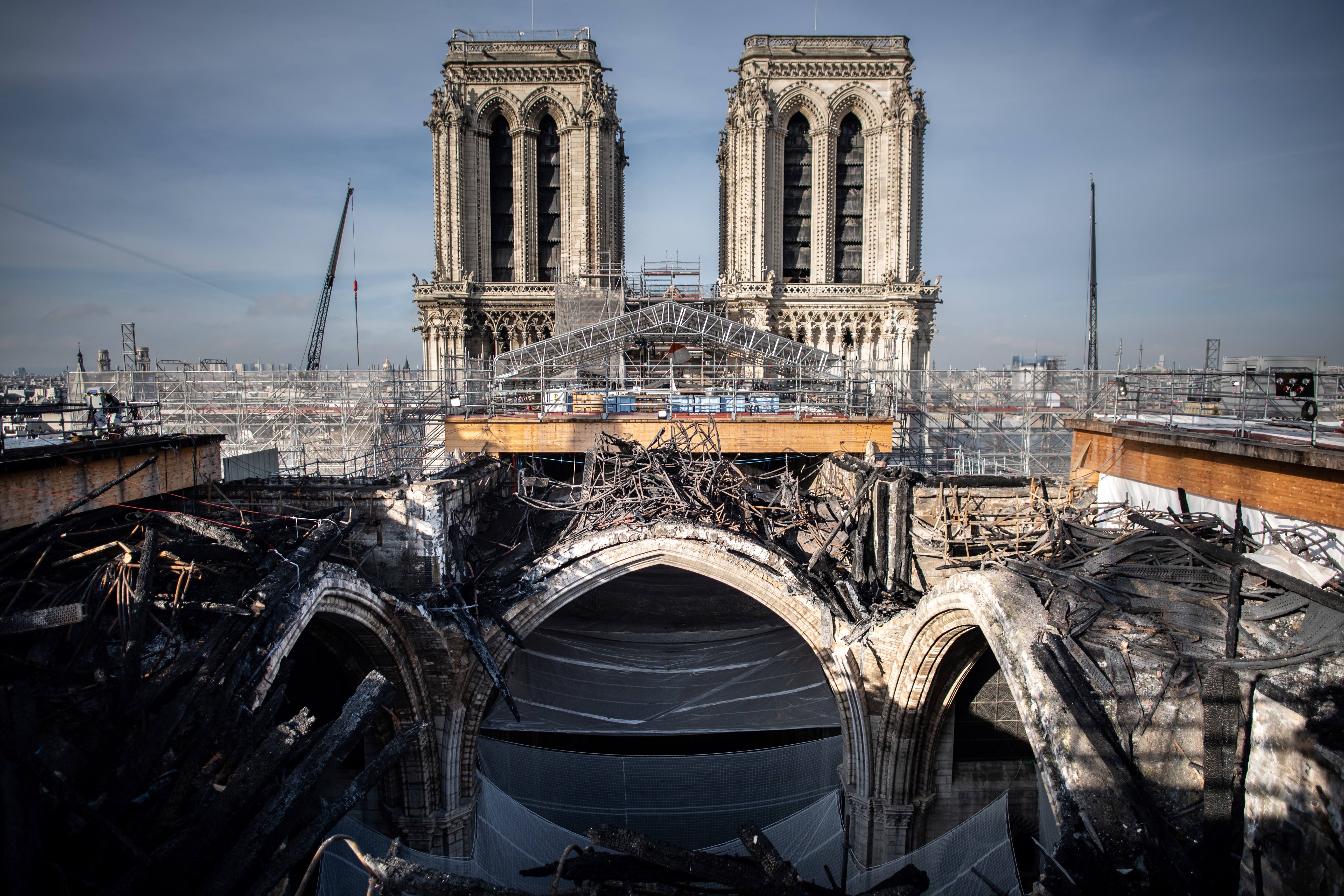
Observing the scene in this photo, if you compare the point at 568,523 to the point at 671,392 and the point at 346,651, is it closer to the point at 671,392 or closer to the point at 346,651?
the point at 346,651

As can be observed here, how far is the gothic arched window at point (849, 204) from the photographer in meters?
28.4

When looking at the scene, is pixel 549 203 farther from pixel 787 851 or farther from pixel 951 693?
A: pixel 787 851

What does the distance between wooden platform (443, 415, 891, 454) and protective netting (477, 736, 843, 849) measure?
623 centimetres

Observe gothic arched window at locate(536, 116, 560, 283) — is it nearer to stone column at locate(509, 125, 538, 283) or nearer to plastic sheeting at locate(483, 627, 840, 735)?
stone column at locate(509, 125, 538, 283)

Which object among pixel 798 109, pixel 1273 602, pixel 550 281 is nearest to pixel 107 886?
pixel 1273 602

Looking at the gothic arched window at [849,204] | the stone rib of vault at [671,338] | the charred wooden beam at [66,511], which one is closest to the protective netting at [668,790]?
the charred wooden beam at [66,511]

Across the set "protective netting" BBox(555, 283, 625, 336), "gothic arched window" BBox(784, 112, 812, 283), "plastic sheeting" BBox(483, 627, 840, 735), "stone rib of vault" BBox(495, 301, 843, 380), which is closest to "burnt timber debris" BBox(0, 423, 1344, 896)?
"plastic sheeting" BBox(483, 627, 840, 735)

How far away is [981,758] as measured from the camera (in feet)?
33.6

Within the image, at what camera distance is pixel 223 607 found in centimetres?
616

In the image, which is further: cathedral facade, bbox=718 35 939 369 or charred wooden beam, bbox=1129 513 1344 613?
cathedral facade, bbox=718 35 939 369

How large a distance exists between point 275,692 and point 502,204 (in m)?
25.9

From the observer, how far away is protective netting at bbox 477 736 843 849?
10109 mm

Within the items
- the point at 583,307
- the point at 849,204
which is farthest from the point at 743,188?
the point at 583,307

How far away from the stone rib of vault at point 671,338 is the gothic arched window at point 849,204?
990cm
